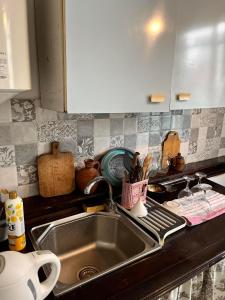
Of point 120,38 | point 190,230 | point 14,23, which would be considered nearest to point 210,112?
point 190,230

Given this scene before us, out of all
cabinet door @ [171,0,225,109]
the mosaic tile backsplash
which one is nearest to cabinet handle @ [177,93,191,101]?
cabinet door @ [171,0,225,109]

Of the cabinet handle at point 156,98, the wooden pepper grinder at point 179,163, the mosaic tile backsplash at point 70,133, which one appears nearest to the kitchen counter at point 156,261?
the mosaic tile backsplash at point 70,133

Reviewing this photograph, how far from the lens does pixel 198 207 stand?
3.78ft

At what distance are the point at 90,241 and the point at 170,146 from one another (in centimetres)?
83

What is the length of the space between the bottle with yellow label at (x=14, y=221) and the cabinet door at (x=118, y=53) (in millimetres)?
388

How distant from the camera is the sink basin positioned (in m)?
0.96

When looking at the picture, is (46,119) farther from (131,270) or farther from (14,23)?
(131,270)

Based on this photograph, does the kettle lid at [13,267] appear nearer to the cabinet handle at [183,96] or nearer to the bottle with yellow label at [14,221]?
the bottle with yellow label at [14,221]

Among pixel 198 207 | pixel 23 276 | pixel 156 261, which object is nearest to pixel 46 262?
pixel 23 276

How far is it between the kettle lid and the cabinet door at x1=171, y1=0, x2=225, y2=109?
0.85 meters

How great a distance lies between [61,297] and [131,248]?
405 millimetres

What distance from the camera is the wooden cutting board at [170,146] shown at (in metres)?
1.53

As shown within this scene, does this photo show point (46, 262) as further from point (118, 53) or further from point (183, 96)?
point (183, 96)

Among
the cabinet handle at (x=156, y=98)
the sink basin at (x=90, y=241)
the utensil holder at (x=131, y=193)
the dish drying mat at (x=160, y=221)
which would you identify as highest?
the cabinet handle at (x=156, y=98)
